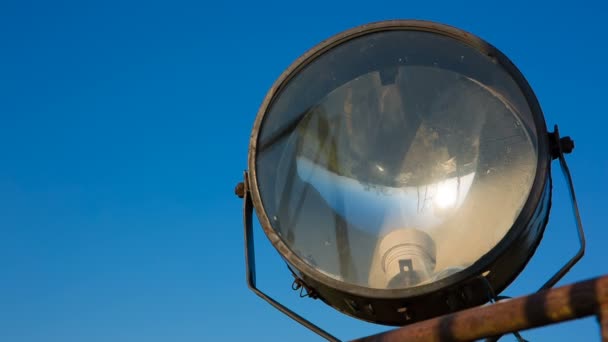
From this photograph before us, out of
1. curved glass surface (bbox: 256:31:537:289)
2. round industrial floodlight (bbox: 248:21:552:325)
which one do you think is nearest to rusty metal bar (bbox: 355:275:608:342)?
round industrial floodlight (bbox: 248:21:552:325)

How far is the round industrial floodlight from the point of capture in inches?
102

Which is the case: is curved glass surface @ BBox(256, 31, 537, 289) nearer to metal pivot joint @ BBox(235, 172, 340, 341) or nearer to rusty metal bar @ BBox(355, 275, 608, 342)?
metal pivot joint @ BBox(235, 172, 340, 341)

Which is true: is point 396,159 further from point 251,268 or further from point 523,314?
point 523,314

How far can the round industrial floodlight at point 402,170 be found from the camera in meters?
2.59

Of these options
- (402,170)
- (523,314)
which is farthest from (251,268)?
(523,314)

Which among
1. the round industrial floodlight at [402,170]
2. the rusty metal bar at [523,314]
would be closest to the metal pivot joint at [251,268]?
the round industrial floodlight at [402,170]

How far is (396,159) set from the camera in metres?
3.13

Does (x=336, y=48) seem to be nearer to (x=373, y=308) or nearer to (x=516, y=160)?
(x=516, y=160)

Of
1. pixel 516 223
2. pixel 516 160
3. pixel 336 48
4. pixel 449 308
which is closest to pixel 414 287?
pixel 449 308

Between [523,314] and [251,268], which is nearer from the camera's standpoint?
[523,314]

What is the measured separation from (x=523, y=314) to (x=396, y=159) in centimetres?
148

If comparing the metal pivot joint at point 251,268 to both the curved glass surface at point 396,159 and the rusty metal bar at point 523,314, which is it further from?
the rusty metal bar at point 523,314

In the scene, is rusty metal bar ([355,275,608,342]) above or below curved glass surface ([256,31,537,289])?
below

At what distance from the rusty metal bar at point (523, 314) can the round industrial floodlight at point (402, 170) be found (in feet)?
2.15
